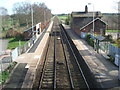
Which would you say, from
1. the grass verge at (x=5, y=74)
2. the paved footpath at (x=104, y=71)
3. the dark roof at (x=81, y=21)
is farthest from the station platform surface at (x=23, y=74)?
the dark roof at (x=81, y=21)

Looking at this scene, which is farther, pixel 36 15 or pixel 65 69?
pixel 36 15

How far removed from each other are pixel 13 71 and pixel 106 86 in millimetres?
6830

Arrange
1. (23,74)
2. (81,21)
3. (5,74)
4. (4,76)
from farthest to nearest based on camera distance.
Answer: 1. (81,21)
2. (23,74)
3. (5,74)
4. (4,76)

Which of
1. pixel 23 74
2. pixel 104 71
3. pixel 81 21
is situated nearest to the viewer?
pixel 23 74

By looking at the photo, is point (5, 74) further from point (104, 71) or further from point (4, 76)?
point (104, 71)

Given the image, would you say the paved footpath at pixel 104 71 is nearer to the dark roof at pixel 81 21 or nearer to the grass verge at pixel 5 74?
the grass verge at pixel 5 74

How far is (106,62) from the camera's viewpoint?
680 inches

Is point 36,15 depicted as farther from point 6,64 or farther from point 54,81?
point 54,81

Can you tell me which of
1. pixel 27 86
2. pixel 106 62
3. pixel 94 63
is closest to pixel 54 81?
pixel 27 86

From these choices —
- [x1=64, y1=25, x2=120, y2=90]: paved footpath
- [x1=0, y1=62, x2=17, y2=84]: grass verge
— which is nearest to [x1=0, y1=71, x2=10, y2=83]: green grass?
[x1=0, y1=62, x2=17, y2=84]: grass verge

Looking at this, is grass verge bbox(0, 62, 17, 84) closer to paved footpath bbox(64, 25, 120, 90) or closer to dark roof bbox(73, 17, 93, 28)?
paved footpath bbox(64, 25, 120, 90)

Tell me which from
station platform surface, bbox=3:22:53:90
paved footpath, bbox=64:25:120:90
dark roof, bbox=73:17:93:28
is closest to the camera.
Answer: station platform surface, bbox=3:22:53:90

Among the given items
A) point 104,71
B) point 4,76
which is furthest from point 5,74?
point 104,71

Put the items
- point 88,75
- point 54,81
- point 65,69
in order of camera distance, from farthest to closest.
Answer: point 65,69, point 88,75, point 54,81
